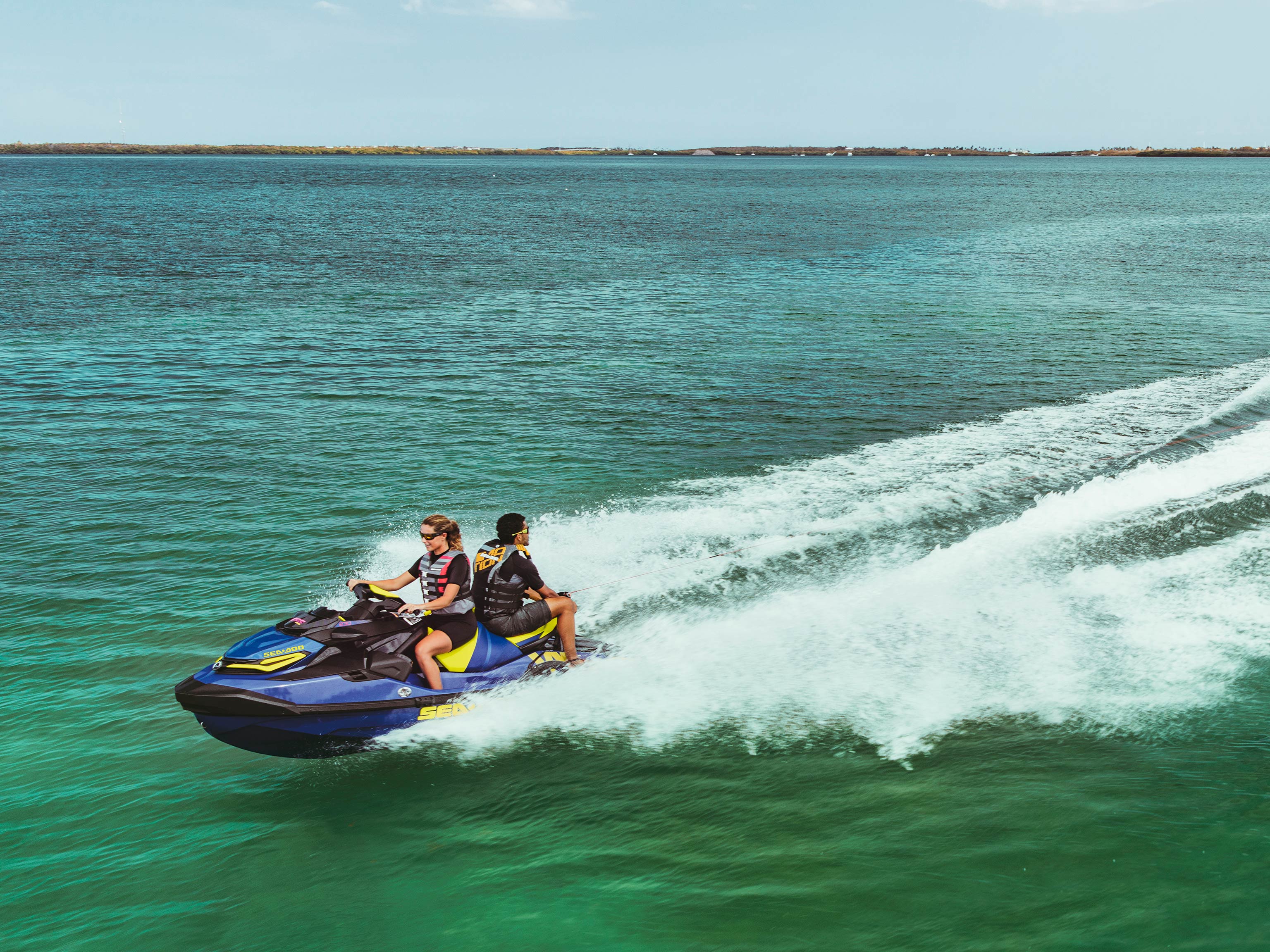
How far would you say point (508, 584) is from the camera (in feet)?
27.9

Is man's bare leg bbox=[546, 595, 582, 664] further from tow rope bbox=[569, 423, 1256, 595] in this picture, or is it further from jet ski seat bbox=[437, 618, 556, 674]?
tow rope bbox=[569, 423, 1256, 595]

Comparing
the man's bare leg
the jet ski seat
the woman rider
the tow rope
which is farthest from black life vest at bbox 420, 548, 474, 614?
the tow rope

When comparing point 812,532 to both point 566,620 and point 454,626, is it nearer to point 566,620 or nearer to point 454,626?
point 566,620

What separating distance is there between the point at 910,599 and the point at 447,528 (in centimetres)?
555

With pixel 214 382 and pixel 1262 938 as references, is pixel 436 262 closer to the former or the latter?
pixel 214 382

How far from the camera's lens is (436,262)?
140 ft

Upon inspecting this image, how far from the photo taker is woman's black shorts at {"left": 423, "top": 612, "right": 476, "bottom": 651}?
8.26 metres

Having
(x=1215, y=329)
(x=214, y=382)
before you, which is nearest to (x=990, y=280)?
(x=1215, y=329)

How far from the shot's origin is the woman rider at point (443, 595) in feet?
26.7

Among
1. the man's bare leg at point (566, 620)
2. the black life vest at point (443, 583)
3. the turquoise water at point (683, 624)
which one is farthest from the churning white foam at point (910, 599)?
the black life vest at point (443, 583)

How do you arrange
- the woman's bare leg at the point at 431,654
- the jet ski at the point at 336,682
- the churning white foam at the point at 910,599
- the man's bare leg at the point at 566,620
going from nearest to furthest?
the jet ski at the point at 336,682
the woman's bare leg at the point at 431,654
the churning white foam at the point at 910,599
the man's bare leg at the point at 566,620

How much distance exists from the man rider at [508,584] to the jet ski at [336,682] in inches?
6.1

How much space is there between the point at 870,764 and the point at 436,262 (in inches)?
1519

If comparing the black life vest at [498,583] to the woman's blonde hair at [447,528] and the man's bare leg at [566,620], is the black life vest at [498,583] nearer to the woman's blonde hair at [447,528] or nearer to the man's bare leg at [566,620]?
the woman's blonde hair at [447,528]
